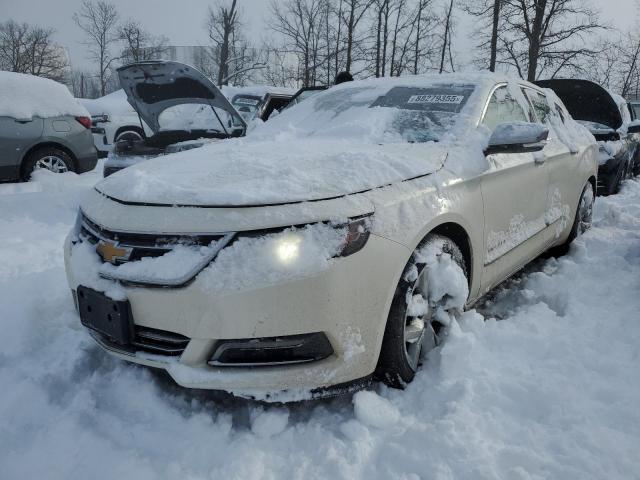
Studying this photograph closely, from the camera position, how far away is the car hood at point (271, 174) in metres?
1.72

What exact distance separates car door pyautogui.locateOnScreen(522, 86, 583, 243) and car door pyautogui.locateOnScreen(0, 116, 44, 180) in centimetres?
589

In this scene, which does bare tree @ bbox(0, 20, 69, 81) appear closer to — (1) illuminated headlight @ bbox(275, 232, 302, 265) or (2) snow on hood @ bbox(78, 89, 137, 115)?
(2) snow on hood @ bbox(78, 89, 137, 115)

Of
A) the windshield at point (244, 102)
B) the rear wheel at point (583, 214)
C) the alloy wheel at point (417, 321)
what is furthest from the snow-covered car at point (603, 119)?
the windshield at point (244, 102)

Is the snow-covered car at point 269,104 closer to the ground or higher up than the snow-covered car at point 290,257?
higher up

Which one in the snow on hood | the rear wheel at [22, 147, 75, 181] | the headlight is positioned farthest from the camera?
the snow on hood

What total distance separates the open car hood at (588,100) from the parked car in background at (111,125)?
25.1ft

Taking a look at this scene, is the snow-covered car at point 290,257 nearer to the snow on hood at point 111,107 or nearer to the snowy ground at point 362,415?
the snowy ground at point 362,415

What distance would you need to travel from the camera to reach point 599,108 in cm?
748

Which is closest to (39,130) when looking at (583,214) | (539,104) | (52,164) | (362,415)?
(52,164)

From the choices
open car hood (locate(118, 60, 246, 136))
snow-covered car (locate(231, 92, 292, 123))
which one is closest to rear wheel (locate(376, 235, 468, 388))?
open car hood (locate(118, 60, 246, 136))

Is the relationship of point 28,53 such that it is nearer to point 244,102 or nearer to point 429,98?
point 244,102

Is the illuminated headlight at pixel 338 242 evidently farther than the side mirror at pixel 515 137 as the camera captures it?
No

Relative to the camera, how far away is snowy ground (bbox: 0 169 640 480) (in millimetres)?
1629

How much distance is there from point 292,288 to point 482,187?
131 cm
